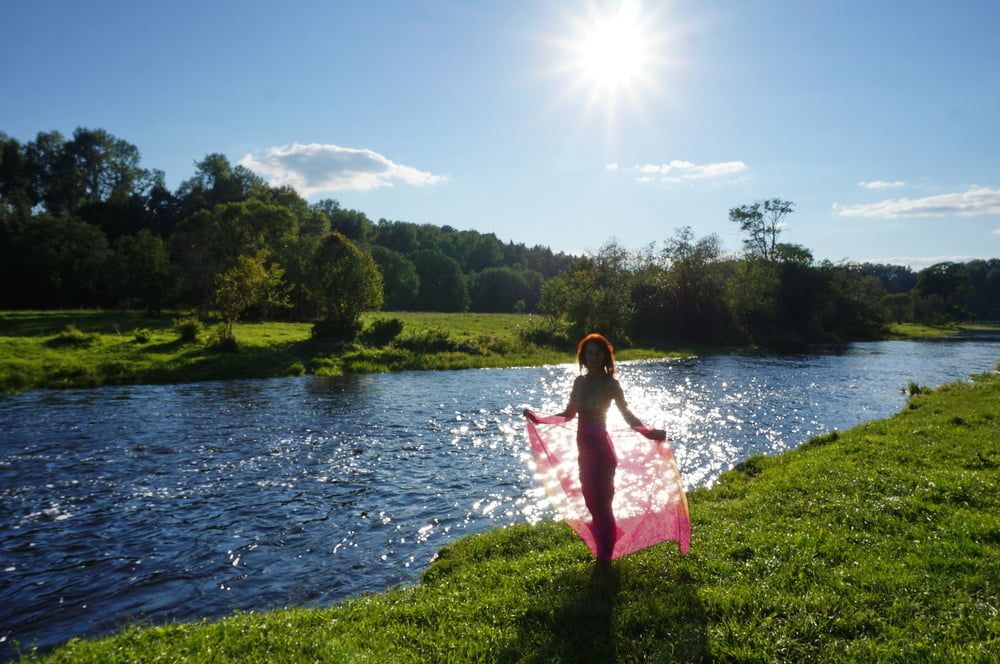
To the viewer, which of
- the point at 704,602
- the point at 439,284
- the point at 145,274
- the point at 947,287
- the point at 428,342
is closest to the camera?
the point at 704,602

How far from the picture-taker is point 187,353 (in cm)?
3728

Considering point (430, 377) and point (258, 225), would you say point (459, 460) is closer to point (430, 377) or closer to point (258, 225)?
point (430, 377)

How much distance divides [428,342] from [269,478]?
102 ft

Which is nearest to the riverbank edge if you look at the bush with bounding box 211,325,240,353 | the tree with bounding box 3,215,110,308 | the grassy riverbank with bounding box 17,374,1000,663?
the bush with bounding box 211,325,240,353

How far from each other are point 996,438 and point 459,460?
14370 millimetres

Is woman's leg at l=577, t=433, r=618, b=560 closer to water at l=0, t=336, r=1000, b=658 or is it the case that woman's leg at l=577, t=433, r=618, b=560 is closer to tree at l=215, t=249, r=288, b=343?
water at l=0, t=336, r=1000, b=658

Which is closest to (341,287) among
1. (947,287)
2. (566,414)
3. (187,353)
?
(187,353)

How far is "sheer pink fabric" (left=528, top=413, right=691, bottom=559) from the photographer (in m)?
8.20

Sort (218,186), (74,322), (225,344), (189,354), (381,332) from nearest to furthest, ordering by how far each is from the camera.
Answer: (189,354)
(225,344)
(74,322)
(381,332)
(218,186)

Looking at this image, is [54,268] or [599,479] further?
[54,268]

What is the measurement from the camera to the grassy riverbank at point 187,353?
3156 cm

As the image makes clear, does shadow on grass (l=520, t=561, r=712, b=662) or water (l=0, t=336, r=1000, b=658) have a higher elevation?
shadow on grass (l=520, t=561, r=712, b=662)

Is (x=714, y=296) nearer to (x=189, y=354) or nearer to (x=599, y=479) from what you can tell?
(x=189, y=354)

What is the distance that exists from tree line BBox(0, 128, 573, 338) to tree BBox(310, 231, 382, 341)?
9 cm
